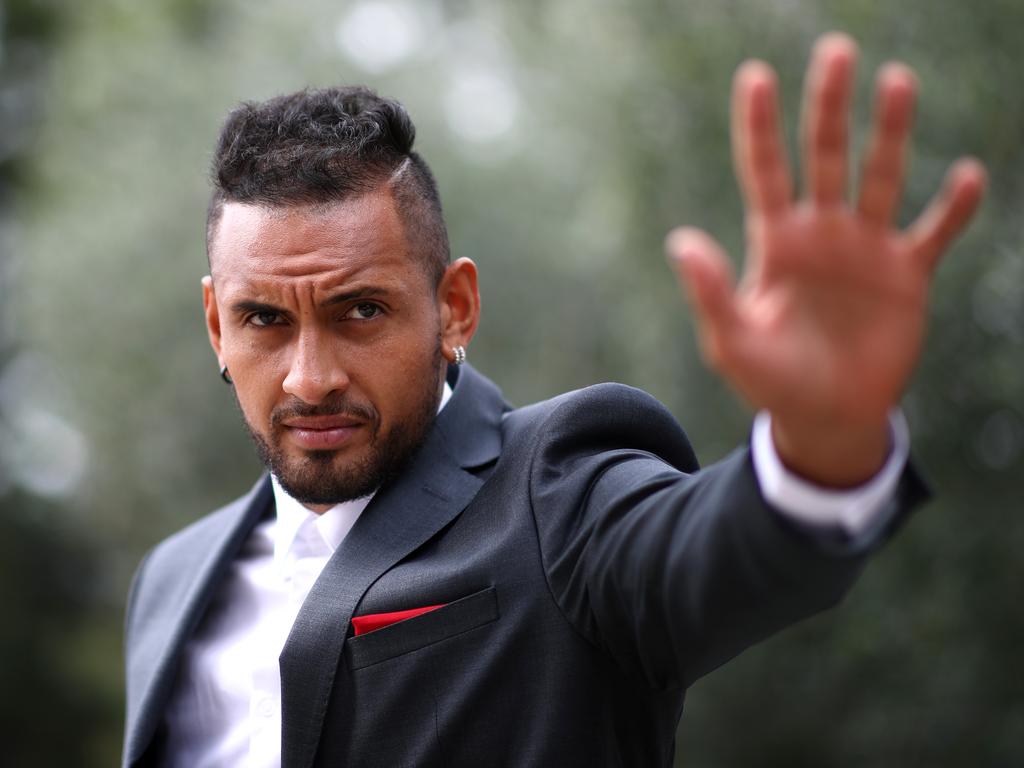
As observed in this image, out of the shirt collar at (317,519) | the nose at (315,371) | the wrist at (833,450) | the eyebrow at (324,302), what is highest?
the wrist at (833,450)

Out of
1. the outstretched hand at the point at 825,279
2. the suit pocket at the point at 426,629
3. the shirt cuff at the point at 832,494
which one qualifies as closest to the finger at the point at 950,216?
the outstretched hand at the point at 825,279

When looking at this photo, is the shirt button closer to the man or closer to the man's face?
the man

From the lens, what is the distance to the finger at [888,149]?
1.75m

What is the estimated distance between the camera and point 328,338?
2.95m

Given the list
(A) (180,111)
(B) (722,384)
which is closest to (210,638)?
(B) (722,384)

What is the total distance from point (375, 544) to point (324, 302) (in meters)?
0.59

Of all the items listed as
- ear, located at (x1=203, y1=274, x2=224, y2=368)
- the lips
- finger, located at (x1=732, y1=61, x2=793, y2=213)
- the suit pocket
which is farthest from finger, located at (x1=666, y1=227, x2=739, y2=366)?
ear, located at (x1=203, y1=274, x2=224, y2=368)

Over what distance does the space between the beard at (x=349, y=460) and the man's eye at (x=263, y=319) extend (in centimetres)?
21

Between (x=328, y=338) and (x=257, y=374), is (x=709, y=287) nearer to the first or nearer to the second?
(x=328, y=338)

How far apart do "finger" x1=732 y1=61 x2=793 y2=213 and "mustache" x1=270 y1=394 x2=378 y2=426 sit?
1.36m

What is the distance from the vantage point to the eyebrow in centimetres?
293

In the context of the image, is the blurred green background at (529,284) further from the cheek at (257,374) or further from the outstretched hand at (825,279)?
the outstretched hand at (825,279)

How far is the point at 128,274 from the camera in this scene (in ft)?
44.2

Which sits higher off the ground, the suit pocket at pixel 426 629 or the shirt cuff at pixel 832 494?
the shirt cuff at pixel 832 494
